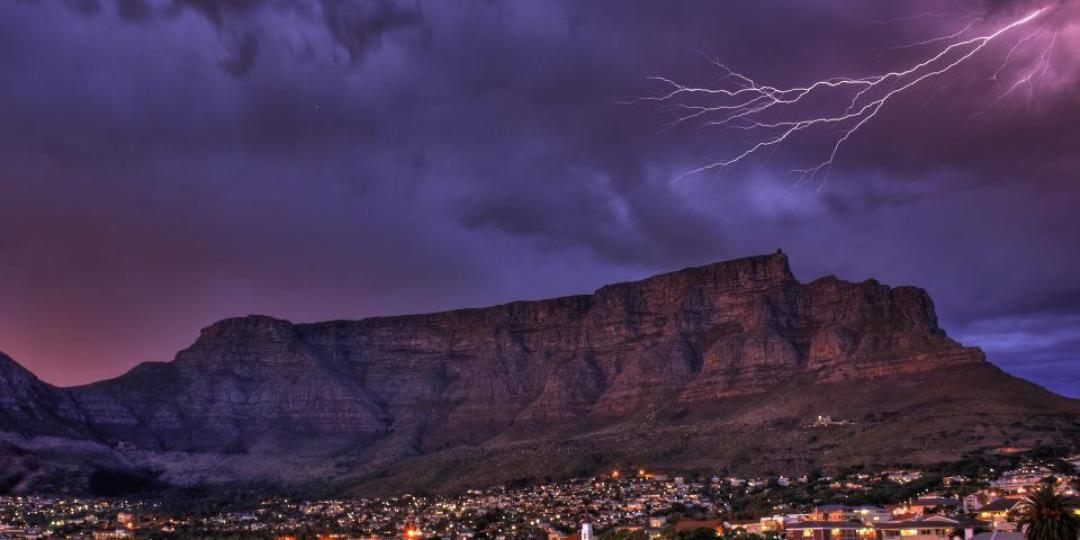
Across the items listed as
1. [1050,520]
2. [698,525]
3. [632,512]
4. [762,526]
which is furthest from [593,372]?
[1050,520]

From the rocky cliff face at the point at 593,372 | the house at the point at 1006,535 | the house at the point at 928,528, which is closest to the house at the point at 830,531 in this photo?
the house at the point at 928,528

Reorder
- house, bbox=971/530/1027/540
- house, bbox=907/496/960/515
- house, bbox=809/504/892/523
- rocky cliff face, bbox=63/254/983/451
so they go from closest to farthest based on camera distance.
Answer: house, bbox=971/530/1027/540 → house, bbox=907/496/960/515 → house, bbox=809/504/892/523 → rocky cliff face, bbox=63/254/983/451

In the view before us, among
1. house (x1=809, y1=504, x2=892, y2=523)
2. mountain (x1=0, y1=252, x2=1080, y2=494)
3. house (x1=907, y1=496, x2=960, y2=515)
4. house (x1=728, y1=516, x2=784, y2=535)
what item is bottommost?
house (x1=728, y1=516, x2=784, y2=535)

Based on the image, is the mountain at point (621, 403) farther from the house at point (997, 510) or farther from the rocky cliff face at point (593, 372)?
the house at point (997, 510)

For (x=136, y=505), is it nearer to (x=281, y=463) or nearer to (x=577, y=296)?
(x=281, y=463)

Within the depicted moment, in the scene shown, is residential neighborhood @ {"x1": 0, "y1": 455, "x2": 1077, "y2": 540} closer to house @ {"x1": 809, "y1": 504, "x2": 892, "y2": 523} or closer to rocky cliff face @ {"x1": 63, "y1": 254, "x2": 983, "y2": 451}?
house @ {"x1": 809, "y1": 504, "x2": 892, "y2": 523}

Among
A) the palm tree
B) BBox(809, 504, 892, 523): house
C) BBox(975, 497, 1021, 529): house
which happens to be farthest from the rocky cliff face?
the palm tree

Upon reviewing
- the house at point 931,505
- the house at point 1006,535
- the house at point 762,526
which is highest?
the house at point 931,505

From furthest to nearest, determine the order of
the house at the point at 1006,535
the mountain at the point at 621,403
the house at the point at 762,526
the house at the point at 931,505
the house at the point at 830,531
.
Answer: the mountain at the point at 621,403 < the house at the point at 762,526 < the house at the point at 931,505 < the house at the point at 830,531 < the house at the point at 1006,535

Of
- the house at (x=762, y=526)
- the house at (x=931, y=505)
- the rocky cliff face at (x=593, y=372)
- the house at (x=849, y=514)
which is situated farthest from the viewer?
the rocky cliff face at (x=593, y=372)
